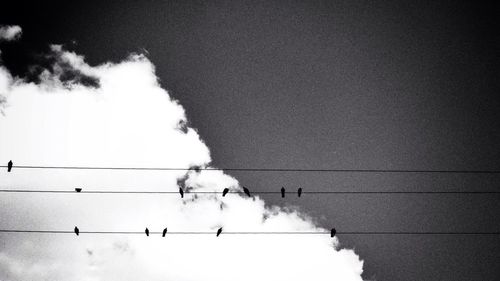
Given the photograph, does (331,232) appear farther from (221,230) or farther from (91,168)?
(91,168)

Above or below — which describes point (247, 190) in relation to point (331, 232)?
above

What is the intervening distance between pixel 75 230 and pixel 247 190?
5.92 m

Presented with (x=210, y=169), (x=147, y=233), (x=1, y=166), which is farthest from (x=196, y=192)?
(x=1, y=166)

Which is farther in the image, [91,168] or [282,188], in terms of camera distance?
[282,188]

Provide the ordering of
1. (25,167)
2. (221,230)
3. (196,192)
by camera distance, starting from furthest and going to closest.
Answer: (221,230) < (196,192) < (25,167)

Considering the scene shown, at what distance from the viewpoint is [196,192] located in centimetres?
1086

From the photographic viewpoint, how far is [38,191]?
33.9ft

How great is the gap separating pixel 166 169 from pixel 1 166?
198 inches

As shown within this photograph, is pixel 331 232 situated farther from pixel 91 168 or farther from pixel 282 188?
pixel 91 168

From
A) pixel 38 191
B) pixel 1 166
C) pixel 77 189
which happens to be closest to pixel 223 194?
pixel 77 189

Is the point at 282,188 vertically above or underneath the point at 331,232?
above

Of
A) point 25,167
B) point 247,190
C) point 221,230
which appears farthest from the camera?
point 221,230

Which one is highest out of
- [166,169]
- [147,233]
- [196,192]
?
[166,169]

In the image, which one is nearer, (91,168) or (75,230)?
(91,168)
